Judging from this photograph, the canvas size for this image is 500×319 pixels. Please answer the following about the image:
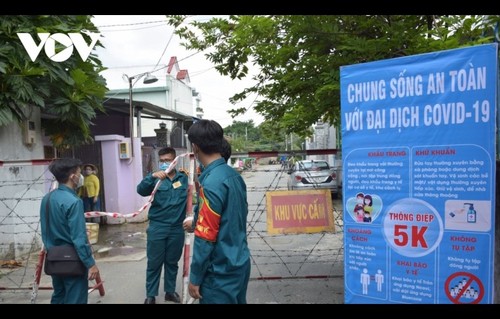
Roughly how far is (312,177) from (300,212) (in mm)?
767

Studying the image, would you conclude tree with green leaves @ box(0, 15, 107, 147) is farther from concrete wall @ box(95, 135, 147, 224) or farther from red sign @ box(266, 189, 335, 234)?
red sign @ box(266, 189, 335, 234)

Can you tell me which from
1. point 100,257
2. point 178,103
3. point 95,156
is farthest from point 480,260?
point 178,103

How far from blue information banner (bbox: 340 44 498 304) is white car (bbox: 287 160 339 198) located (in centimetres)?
148

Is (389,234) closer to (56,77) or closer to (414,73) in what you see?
(414,73)

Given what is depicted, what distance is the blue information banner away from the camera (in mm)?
2568

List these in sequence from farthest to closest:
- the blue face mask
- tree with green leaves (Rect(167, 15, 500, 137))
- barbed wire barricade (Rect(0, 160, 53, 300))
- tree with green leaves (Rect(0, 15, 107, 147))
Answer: barbed wire barricade (Rect(0, 160, 53, 300)) < tree with green leaves (Rect(0, 15, 107, 147)) < the blue face mask < tree with green leaves (Rect(167, 15, 500, 137))

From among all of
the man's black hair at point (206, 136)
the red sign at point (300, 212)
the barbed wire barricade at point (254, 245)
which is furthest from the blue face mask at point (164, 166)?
the man's black hair at point (206, 136)

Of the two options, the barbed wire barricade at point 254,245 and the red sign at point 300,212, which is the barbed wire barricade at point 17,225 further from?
the red sign at point 300,212

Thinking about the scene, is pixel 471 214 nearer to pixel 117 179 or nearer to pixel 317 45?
pixel 317 45

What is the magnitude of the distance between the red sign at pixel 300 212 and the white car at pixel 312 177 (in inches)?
12.1

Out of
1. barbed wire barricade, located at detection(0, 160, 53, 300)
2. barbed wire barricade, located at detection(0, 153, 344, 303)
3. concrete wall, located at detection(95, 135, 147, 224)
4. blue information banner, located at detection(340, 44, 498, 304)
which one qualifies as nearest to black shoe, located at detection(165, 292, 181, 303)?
barbed wire barricade, located at detection(0, 153, 344, 303)

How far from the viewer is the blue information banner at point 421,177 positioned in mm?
2568

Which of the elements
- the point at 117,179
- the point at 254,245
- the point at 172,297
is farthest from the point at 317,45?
the point at 117,179

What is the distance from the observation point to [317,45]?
4.03 m
